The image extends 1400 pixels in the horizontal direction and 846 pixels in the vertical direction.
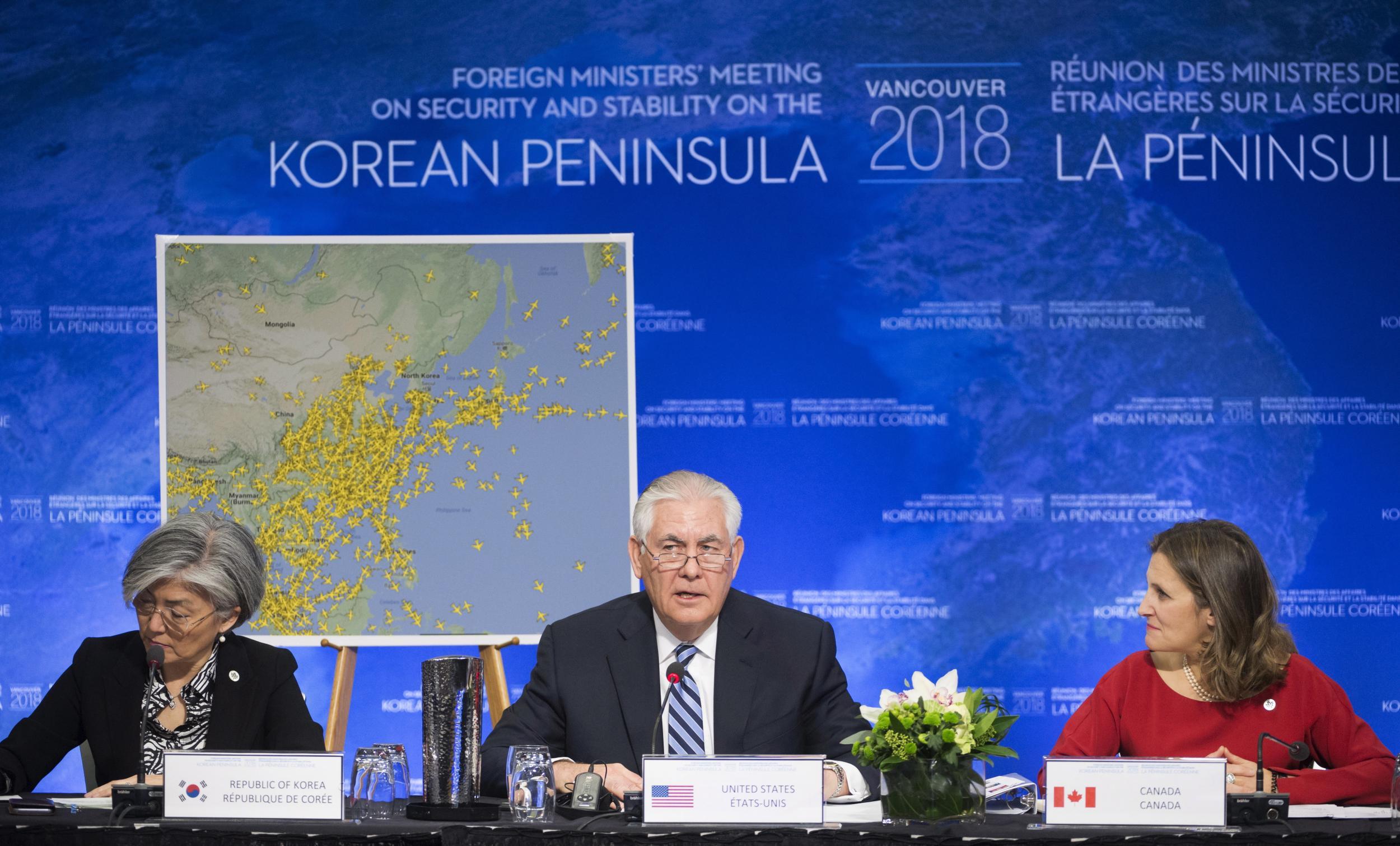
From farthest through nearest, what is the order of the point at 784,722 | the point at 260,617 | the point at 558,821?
the point at 260,617, the point at 784,722, the point at 558,821

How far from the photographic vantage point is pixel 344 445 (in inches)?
196

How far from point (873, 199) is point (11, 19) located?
3.39m

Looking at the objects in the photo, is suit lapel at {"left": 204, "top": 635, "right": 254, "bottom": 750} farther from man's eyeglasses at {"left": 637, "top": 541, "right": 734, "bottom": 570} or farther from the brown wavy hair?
the brown wavy hair

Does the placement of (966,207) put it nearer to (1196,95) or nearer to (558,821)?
(1196,95)

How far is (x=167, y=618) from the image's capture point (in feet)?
11.2

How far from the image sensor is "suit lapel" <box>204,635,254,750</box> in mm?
3381

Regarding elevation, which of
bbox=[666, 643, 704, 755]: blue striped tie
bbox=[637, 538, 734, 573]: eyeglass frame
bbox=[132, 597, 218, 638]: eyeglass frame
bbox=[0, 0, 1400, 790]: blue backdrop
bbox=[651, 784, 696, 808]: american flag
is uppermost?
bbox=[0, 0, 1400, 790]: blue backdrop

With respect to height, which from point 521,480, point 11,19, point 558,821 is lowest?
point 558,821

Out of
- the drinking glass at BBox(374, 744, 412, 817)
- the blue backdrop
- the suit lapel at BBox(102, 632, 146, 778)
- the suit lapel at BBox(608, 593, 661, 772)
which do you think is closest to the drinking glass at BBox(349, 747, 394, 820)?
the drinking glass at BBox(374, 744, 412, 817)

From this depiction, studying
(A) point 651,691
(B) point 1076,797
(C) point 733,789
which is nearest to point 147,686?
(A) point 651,691

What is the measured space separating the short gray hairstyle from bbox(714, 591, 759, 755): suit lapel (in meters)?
1.24

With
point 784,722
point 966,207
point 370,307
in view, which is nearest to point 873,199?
point 966,207

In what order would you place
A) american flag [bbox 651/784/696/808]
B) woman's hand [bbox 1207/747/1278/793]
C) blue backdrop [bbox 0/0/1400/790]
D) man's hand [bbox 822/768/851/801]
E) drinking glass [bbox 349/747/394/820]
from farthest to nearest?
blue backdrop [bbox 0/0/1400/790], woman's hand [bbox 1207/747/1278/793], man's hand [bbox 822/768/851/801], drinking glass [bbox 349/747/394/820], american flag [bbox 651/784/696/808]

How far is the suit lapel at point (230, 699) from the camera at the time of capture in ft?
11.1
